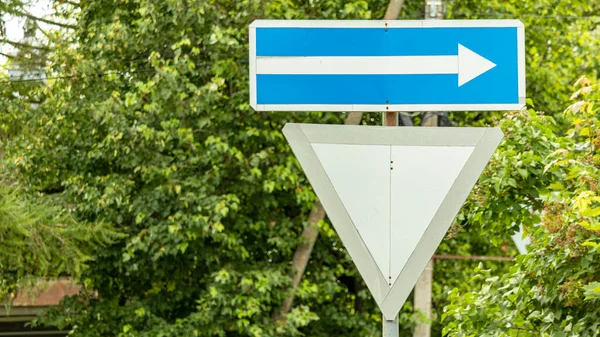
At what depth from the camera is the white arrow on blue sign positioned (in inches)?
125

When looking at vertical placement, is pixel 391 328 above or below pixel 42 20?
below

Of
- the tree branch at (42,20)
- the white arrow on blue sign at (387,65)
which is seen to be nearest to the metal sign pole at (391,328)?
the white arrow on blue sign at (387,65)

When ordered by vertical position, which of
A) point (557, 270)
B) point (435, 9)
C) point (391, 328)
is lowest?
point (391, 328)

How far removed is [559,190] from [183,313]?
8.77 m

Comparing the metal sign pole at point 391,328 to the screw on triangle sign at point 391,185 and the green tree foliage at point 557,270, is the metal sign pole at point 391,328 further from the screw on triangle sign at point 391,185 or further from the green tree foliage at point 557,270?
the green tree foliage at point 557,270

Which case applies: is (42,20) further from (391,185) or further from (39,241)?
(391,185)

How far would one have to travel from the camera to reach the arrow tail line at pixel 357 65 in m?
3.19

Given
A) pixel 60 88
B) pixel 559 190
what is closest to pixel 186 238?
pixel 60 88

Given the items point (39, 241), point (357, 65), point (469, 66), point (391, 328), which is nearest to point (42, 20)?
point (39, 241)

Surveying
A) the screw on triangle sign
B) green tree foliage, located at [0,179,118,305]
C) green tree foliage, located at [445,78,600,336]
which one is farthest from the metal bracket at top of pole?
the screw on triangle sign

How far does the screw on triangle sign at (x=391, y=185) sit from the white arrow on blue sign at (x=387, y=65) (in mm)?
225

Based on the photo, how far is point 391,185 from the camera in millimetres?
2922

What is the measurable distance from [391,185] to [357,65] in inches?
18.8

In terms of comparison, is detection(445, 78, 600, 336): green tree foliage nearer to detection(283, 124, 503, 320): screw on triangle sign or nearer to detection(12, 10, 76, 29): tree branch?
detection(283, 124, 503, 320): screw on triangle sign
